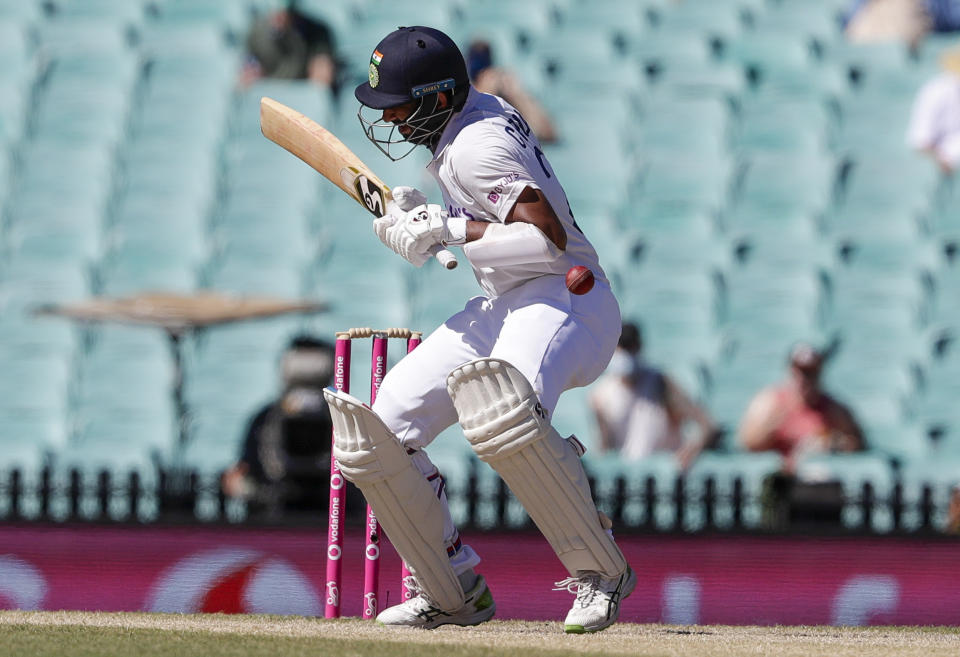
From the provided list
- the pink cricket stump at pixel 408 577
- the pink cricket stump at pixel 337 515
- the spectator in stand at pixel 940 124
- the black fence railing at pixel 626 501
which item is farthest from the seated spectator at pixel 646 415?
the spectator in stand at pixel 940 124

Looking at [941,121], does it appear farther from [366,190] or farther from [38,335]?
[366,190]

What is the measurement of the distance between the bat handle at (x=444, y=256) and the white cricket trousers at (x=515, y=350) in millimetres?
255

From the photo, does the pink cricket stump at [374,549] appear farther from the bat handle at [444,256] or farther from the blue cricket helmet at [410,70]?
the blue cricket helmet at [410,70]

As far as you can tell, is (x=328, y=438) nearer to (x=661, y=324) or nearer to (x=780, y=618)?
(x=780, y=618)

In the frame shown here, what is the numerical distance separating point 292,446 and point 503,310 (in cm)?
285

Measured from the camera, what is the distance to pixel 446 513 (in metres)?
4.59

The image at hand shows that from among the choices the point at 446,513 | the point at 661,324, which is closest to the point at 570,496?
the point at 446,513

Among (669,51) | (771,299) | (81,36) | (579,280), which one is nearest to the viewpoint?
(579,280)

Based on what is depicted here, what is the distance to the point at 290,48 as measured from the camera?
36.8 feet

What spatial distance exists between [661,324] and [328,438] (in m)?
3.02

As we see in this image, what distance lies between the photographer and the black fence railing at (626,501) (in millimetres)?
6453

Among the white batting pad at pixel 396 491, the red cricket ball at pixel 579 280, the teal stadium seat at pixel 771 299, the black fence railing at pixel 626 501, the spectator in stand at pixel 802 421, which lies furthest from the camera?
the teal stadium seat at pixel 771 299

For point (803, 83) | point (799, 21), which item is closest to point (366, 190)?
point (803, 83)

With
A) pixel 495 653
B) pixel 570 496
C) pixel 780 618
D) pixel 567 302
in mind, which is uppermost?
pixel 567 302
